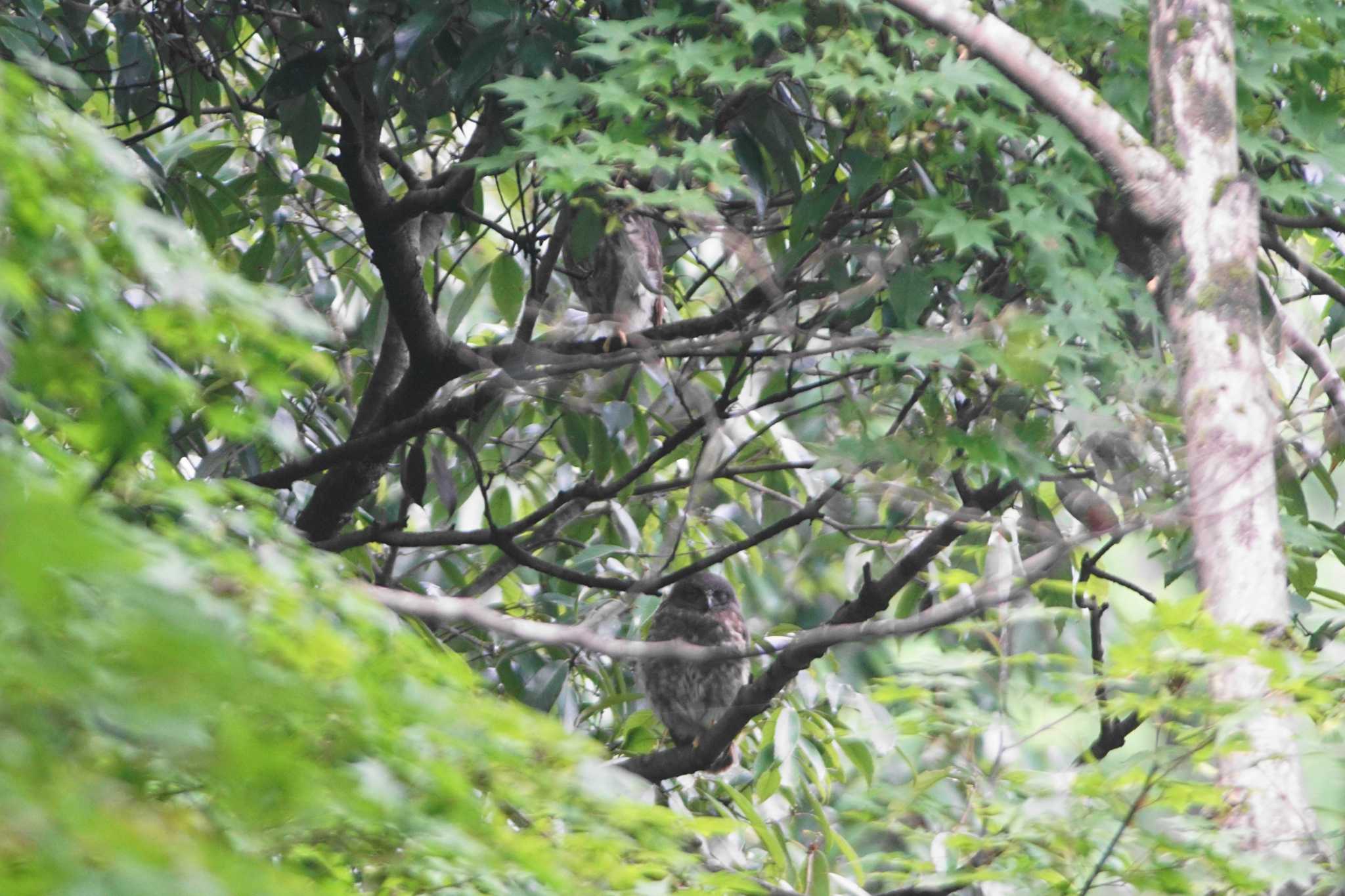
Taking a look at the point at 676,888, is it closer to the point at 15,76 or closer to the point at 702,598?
the point at 15,76

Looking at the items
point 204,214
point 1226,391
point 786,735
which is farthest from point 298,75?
point 1226,391

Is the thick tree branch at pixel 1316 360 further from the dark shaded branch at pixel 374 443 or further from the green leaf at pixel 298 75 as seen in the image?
the green leaf at pixel 298 75

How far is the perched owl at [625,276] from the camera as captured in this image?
323cm

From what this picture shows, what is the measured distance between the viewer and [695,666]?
4246 millimetres

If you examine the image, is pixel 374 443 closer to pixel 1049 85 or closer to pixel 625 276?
pixel 625 276

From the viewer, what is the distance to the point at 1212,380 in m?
2.04

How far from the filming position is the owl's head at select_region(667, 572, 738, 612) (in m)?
4.50

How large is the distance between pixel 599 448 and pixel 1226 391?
1.83 m

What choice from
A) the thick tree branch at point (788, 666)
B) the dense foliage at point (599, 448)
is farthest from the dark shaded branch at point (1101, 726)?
the thick tree branch at point (788, 666)

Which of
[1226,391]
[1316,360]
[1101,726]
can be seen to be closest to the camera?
[1226,391]

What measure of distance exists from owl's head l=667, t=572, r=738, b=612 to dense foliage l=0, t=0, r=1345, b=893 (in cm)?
13

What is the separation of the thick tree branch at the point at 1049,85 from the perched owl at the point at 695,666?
7.08 ft

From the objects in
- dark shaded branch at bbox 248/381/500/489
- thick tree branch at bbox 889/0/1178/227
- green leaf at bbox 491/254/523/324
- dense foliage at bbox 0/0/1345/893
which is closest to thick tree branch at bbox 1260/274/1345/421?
dense foliage at bbox 0/0/1345/893

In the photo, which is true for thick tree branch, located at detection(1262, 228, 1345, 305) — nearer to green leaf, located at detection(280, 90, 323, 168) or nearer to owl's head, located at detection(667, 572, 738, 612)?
green leaf, located at detection(280, 90, 323, 168)
